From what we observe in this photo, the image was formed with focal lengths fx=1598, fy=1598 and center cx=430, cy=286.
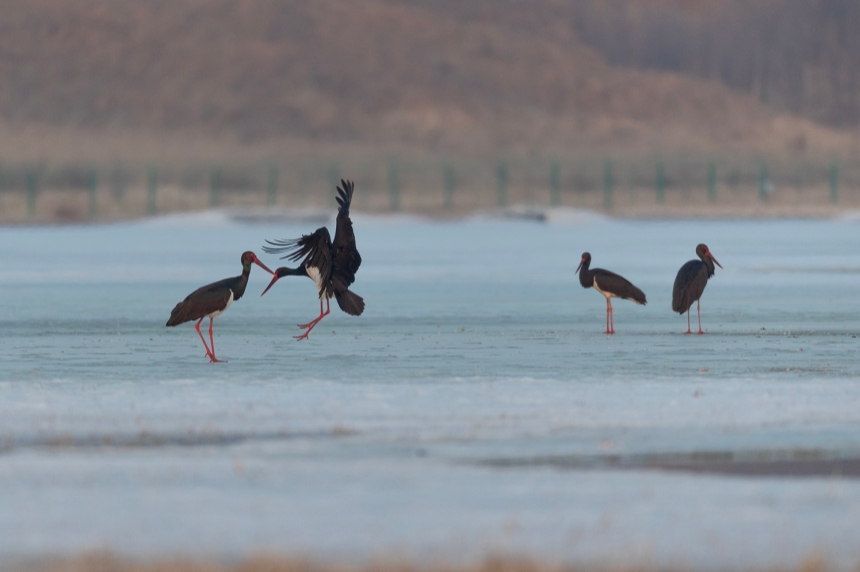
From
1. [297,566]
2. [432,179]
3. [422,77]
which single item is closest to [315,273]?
[297,566]

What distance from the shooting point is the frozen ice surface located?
633 centimetres

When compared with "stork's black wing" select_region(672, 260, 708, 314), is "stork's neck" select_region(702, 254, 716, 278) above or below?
above

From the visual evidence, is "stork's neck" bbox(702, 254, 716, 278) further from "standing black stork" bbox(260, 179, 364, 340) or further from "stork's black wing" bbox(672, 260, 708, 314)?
"standing black stork" bbox(260, 179, 364, 340)

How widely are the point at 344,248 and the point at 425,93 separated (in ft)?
380

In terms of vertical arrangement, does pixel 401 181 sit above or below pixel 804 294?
above

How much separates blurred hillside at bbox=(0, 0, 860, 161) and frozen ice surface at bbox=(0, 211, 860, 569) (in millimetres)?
105670

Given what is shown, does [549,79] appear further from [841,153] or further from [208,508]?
[208,508]

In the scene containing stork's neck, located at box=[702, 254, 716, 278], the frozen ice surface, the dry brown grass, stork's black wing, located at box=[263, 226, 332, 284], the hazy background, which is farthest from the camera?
the hazy background

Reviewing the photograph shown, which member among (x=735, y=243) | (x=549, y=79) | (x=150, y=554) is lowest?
(x=150, y=554)

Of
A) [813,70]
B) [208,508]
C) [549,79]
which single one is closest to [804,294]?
[208,508]

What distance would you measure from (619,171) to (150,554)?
109613 mm

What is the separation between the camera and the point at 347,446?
8.18m

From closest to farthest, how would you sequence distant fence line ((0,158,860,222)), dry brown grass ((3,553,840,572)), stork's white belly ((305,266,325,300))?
1. dry brown grass ((3,553,840,572))
2. stork's white belly ((305,266,325,300))
3. distant fence line ((0,158,860,222))

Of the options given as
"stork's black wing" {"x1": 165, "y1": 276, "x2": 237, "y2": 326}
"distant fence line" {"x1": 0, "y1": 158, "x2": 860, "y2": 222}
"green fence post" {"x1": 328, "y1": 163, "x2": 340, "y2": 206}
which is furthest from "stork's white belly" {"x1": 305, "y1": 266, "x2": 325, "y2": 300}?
"distant fence line" {"x1": 0, "y1": 158, "x2": 860, "y2": 222}
